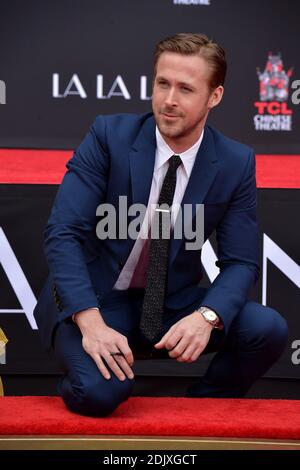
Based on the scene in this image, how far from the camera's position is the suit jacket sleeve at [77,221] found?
84.0 inches

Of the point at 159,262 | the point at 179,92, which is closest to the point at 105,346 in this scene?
the point at 159,262

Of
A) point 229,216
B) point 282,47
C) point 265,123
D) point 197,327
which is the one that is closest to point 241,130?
point 265,123

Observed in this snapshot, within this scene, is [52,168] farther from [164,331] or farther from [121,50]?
[164,331]

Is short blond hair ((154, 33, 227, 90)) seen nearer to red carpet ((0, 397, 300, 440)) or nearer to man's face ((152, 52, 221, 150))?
man's face ((152, 52, 221, 150))

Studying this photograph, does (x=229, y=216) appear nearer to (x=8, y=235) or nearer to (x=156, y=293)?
(x=156, y=293)

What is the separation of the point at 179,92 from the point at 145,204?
11.1 inches

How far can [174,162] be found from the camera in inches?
90.7

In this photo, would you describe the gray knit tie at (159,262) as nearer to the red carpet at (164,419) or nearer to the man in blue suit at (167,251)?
the man in blue suit at (167,251)

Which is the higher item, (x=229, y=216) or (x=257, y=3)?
(x=257, y=3)

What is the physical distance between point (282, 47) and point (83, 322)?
9.26 ft

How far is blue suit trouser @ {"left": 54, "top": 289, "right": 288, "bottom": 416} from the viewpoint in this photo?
2.09 metres

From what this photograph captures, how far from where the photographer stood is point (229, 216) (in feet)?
7.75

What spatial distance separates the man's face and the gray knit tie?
11 centimetres

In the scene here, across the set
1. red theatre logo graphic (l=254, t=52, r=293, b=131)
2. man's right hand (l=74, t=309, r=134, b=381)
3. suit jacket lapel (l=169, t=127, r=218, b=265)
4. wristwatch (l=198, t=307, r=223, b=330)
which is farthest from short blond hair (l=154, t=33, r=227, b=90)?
red theatre logo graphic (l=254, t=52, r=293, b=131)
